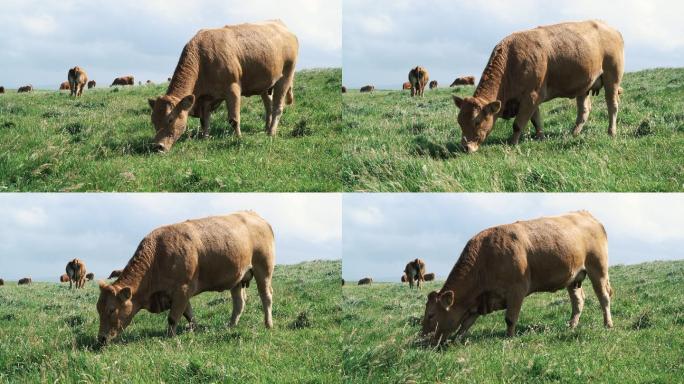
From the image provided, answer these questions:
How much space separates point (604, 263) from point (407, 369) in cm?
692

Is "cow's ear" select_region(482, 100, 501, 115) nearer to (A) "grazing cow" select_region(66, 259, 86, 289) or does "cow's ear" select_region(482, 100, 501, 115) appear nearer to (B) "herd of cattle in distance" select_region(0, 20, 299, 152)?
(B) "herd of cattle in distance" select_region(0, 20, 299, 152)

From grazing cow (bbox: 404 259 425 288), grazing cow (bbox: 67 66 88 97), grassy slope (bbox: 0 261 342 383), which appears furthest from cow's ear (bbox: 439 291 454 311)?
grazing cow (bbox: 67 66 88 97)

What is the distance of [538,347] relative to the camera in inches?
408

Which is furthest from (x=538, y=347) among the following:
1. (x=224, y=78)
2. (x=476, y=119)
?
(x=224, y=78)

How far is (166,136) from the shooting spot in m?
13.4

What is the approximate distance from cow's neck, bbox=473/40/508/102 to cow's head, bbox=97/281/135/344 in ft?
24.1

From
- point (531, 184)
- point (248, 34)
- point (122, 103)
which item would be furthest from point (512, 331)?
point (122, 103)

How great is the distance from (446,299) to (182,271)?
4611 millimetres

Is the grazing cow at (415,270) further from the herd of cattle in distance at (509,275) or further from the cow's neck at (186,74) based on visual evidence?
the cow's neck at (186,74)

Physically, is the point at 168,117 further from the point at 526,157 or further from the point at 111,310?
the point at 526,157

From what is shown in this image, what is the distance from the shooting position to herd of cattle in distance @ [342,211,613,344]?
458 inches

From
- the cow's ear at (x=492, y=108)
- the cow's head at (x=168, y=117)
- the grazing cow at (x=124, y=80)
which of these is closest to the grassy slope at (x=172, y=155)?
the cow's head at (x=168, y=117)

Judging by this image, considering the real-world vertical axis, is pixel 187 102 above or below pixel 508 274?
above

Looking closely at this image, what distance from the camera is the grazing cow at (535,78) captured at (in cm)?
1278
